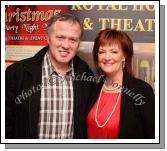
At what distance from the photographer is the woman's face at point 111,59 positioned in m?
1.47

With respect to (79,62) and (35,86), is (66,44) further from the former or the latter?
(35,86)

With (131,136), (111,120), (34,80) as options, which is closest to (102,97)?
(111,120)

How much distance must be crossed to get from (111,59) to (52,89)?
330 mm

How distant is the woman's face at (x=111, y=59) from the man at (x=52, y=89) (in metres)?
0.09

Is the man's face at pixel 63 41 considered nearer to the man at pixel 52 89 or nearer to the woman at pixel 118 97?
the man at pixel 52 89

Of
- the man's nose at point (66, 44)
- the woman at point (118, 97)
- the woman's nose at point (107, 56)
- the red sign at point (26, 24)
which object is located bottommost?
the woman at point (118, 97)

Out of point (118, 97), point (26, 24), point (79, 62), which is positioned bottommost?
point (118, 97)

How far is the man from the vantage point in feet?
4.83

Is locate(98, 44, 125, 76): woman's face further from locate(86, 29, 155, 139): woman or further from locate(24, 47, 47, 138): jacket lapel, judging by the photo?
locate(24, 47, 47, 138): jacket lapel

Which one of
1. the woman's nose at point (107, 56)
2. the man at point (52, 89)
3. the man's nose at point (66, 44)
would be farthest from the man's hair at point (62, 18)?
the woman's nose at point (107, 56)

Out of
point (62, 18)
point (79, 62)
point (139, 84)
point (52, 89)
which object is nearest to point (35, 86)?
point (52, 89)

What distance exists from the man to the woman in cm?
7

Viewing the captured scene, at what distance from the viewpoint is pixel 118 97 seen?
4.91 feet

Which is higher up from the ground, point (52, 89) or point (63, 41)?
point (63, 41)
